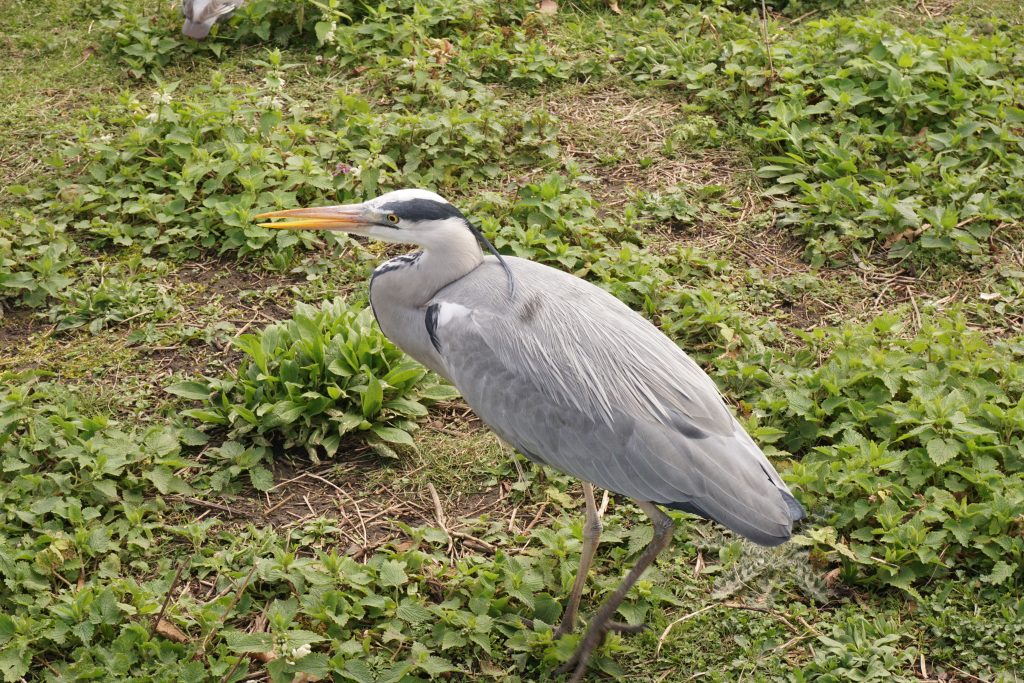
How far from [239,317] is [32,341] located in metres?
0.93

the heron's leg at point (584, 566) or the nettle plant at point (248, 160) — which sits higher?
the nettle plant at point (248, 160)

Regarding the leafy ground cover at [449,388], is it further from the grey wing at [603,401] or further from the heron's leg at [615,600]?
the grey wing at [603,401]

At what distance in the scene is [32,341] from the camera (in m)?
4.82

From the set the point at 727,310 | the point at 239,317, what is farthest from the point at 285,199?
the point at 727,310

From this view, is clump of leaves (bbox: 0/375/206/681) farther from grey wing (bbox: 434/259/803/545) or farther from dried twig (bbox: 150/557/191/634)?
grey wing (bbox: 434/259/803/545)

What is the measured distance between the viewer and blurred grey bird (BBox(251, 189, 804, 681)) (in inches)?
135

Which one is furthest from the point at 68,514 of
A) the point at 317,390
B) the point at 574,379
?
the point at 574,379

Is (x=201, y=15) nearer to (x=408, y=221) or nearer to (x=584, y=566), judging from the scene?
(x=408, y=221)

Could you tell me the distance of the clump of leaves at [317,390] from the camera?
14.2 ft

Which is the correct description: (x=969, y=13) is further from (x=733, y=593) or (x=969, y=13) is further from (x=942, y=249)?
(x=733, y=593)

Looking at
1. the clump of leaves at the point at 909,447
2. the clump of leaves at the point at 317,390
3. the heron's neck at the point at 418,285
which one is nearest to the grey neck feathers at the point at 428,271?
the heron's neck at the point at 418,285

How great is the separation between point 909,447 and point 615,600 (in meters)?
1.42

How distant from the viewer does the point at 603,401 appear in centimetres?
358

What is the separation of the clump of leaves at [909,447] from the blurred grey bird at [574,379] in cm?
59
